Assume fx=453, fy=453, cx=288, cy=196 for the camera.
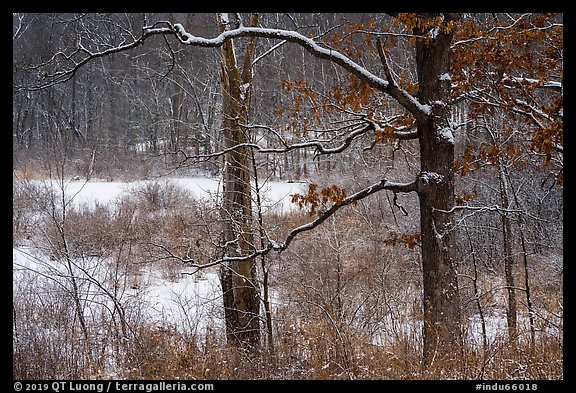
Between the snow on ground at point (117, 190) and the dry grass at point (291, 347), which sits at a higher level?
the snow on ground at point (117, 190)

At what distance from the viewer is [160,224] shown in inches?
680

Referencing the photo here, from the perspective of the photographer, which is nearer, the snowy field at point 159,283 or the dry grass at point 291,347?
the dry grass at point 291,347

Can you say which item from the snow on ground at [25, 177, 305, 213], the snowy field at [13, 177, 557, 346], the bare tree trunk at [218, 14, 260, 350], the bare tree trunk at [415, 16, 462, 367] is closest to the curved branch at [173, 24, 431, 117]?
the bare tree trunk at [415, 16, 462, 367]

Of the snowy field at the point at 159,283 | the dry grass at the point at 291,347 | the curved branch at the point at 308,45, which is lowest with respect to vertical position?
the dry grass at the point at 291,347

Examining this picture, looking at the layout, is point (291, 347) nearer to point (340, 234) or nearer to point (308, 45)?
point (308, 45)

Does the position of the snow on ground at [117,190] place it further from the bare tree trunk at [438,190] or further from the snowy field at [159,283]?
the bare tree trunk at [438,190]

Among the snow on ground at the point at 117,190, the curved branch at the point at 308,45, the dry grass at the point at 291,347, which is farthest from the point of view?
the snow on ground at the point at 117,190

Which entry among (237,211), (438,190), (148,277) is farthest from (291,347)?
(148,277)

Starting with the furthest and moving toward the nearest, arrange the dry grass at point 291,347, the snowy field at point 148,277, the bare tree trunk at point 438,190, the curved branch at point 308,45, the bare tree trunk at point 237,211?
the snowy field at point 148,277, the bare tree trunk at point 237,211, the bare tree trunk at point 438,190, the curved branch at point 308,45, the dry grass at point 291,347

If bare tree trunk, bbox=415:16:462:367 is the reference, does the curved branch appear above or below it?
above

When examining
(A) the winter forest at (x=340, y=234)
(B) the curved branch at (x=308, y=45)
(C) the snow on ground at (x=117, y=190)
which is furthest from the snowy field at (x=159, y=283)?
(B) the curved branch at (x=308, y=45)

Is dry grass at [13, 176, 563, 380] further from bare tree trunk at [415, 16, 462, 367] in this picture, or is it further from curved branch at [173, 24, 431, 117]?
curved branch at [173, 24, 431, 117]
